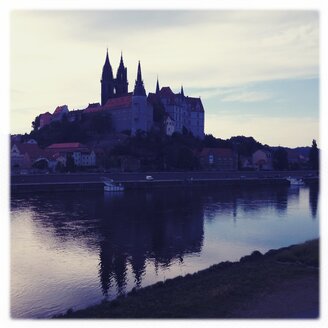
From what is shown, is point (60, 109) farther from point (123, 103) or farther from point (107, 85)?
point (123, 103)

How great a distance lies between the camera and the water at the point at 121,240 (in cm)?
1184

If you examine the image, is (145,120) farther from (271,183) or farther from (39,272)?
(39,272)

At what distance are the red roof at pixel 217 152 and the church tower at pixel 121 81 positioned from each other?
15.0 m

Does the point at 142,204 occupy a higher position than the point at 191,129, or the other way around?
the point at 191,129

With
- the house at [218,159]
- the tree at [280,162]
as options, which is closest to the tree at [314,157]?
the tree at [280,162]

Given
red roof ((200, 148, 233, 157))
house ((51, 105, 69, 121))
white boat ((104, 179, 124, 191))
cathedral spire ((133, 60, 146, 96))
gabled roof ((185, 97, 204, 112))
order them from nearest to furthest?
white boat ((104, 179, 124, 191)), cathedral spire ((133, 60, 146, 96)), red roof ((200, 148, 233, 157)), house ((51, 105, 69, 121)), gabled roof ((185, 97, 204, 112))

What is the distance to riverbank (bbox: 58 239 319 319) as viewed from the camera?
834 centimetres

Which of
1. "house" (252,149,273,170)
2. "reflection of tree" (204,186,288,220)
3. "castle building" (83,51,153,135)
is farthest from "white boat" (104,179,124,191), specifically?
"house" (252,149,273,170)

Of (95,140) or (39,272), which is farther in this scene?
(95,140)

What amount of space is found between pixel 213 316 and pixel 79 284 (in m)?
5.00

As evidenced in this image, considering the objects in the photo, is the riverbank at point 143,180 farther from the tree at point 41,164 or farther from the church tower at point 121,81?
the church tower at point 121,81

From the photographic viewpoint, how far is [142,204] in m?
30.0

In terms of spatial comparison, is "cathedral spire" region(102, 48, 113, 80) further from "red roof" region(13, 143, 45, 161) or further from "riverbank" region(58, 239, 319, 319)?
"riverbank" region(58, 239, 319, 319)

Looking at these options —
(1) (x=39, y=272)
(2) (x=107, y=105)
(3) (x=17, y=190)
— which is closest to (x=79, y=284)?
(1) (x=39, y=272)
